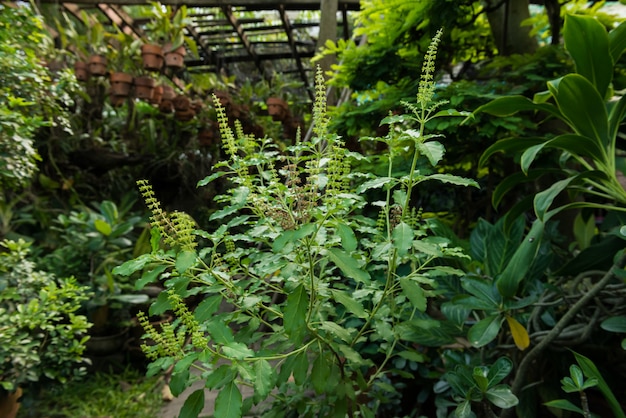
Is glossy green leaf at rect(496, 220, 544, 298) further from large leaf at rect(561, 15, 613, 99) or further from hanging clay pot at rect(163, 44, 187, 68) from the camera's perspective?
hanging clay pot at rect(163, 44, 187, 68)

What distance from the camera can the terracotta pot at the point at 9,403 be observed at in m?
1.80

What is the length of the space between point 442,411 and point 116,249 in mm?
2594

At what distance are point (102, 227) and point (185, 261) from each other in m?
2.40

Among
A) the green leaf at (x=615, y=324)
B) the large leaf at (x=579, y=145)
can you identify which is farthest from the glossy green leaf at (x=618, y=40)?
the green leaf at (x=615, y=324)

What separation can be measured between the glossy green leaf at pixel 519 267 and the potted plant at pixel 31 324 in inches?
67.7

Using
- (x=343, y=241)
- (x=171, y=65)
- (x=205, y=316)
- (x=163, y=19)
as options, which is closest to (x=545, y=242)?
(x=343, y=241)

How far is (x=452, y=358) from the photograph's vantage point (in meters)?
1.45

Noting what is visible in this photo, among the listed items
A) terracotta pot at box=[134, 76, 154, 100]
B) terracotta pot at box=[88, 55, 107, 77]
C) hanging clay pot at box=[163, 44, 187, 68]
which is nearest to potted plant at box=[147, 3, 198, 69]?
hanging clay pot at box=[163, 44, 187, 68]

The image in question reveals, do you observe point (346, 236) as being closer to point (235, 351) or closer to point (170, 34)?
point (235, 351)

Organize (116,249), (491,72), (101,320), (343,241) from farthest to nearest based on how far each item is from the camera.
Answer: (116,249) < (101,320) < (491,72) < (343,241)

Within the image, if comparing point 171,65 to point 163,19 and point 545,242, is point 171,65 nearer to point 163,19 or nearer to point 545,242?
point 163,19

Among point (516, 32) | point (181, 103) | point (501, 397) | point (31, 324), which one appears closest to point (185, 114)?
point (181, 103)

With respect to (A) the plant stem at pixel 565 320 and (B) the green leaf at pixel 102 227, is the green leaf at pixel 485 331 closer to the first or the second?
(A) the plant stem at pixel 565 320

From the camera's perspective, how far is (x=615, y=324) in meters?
1.20
